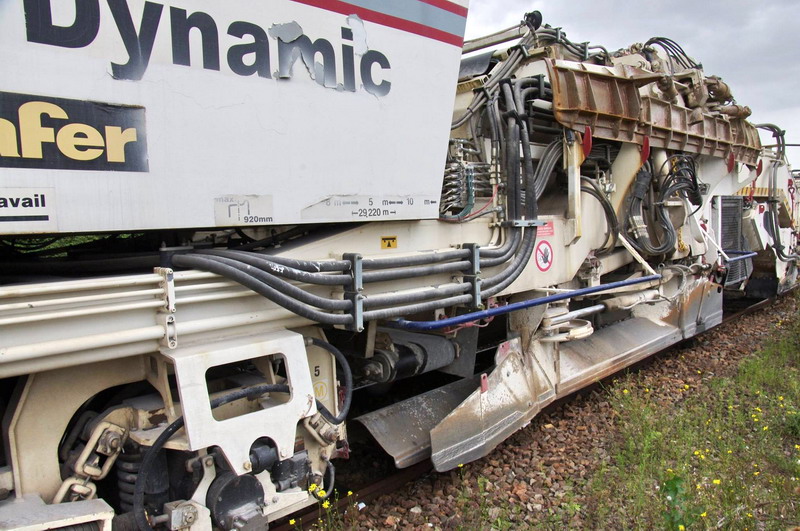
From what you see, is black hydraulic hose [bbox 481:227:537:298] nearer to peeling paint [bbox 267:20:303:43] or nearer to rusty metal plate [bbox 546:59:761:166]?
rusty metal plate [bbox 546:59:761:166]

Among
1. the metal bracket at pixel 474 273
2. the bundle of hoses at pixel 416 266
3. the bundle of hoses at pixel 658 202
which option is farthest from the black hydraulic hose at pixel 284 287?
the bundle of hoses at pixel 658 202

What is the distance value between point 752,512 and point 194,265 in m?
3.02

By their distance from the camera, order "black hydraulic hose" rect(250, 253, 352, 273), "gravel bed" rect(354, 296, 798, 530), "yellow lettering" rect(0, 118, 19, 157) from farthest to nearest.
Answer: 1. "gravel bed" rect(354, 296, 798, 530)
2. "black hydraulic hose" rect(250, 253, 352, 273)
3. "yellow lettering" rect(0, 118, 19, 157)

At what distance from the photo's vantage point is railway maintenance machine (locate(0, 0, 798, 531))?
2.15 metres

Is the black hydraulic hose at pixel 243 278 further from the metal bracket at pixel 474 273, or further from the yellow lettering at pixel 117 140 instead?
the metal bracket at pixel 474 273

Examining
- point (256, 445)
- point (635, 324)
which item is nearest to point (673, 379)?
point (635, 324)

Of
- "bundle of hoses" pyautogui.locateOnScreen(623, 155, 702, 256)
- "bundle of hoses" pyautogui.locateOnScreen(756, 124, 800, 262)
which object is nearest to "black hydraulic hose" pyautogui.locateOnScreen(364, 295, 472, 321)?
"bundle of hoses" pyautogui.locateOnScreen(623, 155, 702, 256)

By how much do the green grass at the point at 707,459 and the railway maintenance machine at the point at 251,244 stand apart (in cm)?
74

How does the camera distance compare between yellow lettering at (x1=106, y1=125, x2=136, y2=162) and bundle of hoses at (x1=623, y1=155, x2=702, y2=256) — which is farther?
bundle of hoses at (x1=623, y1=155, x2=702, y2=256)

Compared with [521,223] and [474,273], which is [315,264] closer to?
[474,273]

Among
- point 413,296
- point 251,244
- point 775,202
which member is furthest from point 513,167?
point 775,202

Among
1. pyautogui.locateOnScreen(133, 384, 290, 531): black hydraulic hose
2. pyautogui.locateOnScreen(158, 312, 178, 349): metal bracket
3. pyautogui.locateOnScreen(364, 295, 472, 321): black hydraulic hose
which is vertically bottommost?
pyautogui.locateOnScreen(133, 384, 290, 531): black hydraulic hose

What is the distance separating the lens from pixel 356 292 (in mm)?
2891

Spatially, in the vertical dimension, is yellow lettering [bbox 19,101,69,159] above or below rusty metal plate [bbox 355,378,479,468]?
above
